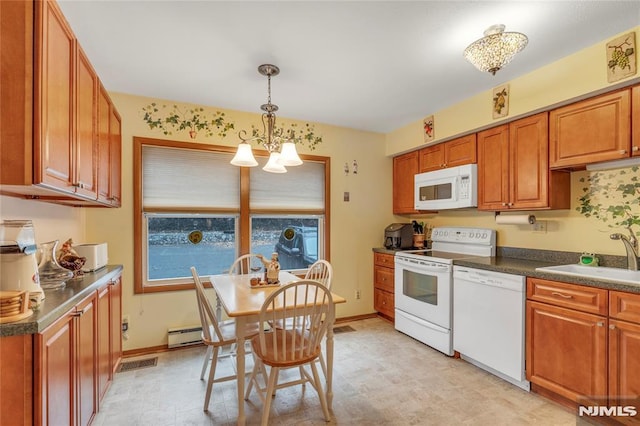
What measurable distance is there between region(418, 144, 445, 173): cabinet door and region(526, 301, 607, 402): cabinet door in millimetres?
1785

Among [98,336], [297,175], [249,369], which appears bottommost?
[249,369]

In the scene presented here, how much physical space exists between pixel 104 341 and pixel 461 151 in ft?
11.7

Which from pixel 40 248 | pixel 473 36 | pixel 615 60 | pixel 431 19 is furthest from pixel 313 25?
pixel 40 248

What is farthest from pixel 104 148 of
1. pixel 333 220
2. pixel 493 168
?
pixel 493 168

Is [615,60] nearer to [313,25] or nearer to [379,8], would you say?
[379,8]

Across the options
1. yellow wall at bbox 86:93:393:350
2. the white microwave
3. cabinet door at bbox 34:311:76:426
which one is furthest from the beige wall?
cabinet door at bbox 34:311:76:426

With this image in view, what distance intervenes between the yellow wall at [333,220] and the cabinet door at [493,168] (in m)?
1.42

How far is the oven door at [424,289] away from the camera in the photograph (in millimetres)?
2932

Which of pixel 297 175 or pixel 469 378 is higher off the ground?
pixel 297 175

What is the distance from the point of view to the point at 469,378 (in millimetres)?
2525

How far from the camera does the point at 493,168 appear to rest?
295 cm

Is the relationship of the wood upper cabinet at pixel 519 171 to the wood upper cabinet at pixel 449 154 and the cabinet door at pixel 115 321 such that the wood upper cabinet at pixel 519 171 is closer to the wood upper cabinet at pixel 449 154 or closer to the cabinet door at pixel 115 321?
the wood upper cabinet at pixel 449 154

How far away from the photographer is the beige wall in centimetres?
214

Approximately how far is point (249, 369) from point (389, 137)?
328cm
